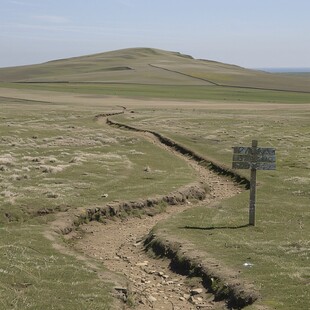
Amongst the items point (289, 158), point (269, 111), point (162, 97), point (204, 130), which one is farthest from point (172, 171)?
point (162, 97)

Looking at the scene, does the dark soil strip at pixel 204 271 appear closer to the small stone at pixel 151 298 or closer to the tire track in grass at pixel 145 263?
the tire track in grass at pixel 145 263

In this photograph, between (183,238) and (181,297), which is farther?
(183,238)

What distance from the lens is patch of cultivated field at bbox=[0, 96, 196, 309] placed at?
61.2 ft

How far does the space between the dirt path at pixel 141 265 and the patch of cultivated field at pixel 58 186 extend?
1.53m

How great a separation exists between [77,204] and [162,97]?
4398 inches

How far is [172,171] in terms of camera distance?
43.3 m

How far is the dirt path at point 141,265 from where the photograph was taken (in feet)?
63.1

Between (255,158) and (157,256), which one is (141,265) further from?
(255,158)

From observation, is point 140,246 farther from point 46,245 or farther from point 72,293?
point 72,293

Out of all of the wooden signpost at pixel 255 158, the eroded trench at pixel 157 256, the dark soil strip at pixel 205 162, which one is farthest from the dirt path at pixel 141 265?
the wooden signpost at pixel 255 158

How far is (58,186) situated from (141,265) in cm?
1417

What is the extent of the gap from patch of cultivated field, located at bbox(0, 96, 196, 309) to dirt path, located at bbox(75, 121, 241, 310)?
1.53 m

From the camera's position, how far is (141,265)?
23.4 m

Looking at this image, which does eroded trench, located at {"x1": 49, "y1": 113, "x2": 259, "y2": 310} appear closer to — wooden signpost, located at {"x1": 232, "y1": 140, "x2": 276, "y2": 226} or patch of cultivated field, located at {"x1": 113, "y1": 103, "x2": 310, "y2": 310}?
patch of cultivated field, located at {"x1": 113, "y1": 103, "x2": 310, "y2": 310}
